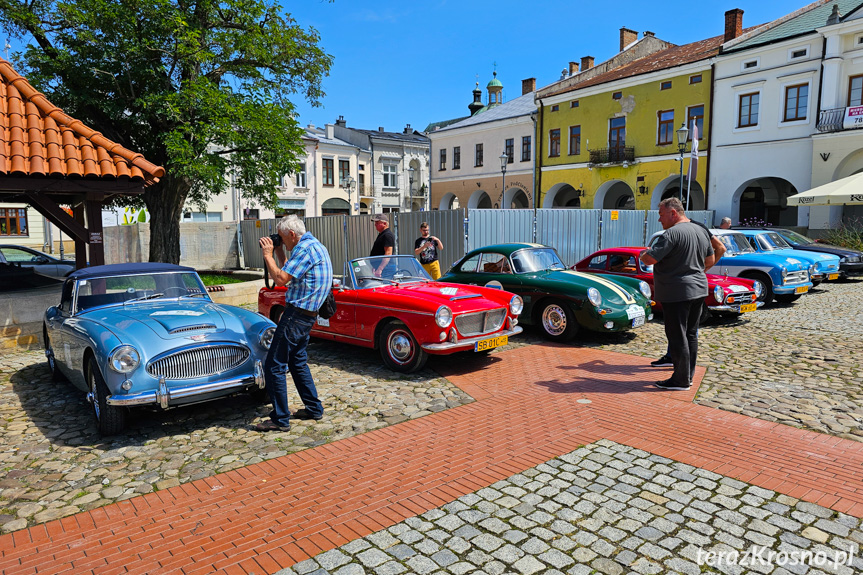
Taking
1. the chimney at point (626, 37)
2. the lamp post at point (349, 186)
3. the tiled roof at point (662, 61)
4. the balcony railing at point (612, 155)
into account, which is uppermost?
the chimney at point (626, 37)

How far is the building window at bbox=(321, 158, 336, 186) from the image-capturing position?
4453 cm

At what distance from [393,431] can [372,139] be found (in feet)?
146

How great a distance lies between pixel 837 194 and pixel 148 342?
66.9 feet

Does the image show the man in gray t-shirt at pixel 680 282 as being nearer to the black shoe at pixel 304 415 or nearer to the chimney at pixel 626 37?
the black shoe at pixel 304 415

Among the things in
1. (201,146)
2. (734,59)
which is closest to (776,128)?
(734,59)

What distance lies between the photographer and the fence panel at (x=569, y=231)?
16547 mm

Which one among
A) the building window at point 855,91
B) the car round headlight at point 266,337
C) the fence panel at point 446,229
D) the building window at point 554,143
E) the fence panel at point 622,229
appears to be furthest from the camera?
the building window at point 554,143

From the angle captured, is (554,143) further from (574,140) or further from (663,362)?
(663,362)

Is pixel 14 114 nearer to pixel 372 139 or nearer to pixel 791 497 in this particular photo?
pixel 791 497

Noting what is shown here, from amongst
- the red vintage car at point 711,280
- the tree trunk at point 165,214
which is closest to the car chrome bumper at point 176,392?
the red vintage car at point 711,280

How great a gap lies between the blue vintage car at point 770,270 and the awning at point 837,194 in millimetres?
7133

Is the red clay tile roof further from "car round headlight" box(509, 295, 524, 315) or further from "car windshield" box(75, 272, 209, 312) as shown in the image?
"car round headlight" box(509, 295, 524, 315)

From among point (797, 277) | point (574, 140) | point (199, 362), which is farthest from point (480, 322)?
point (574, 140)

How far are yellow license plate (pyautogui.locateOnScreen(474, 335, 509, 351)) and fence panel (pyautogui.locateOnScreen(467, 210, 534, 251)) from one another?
24.4 ft
